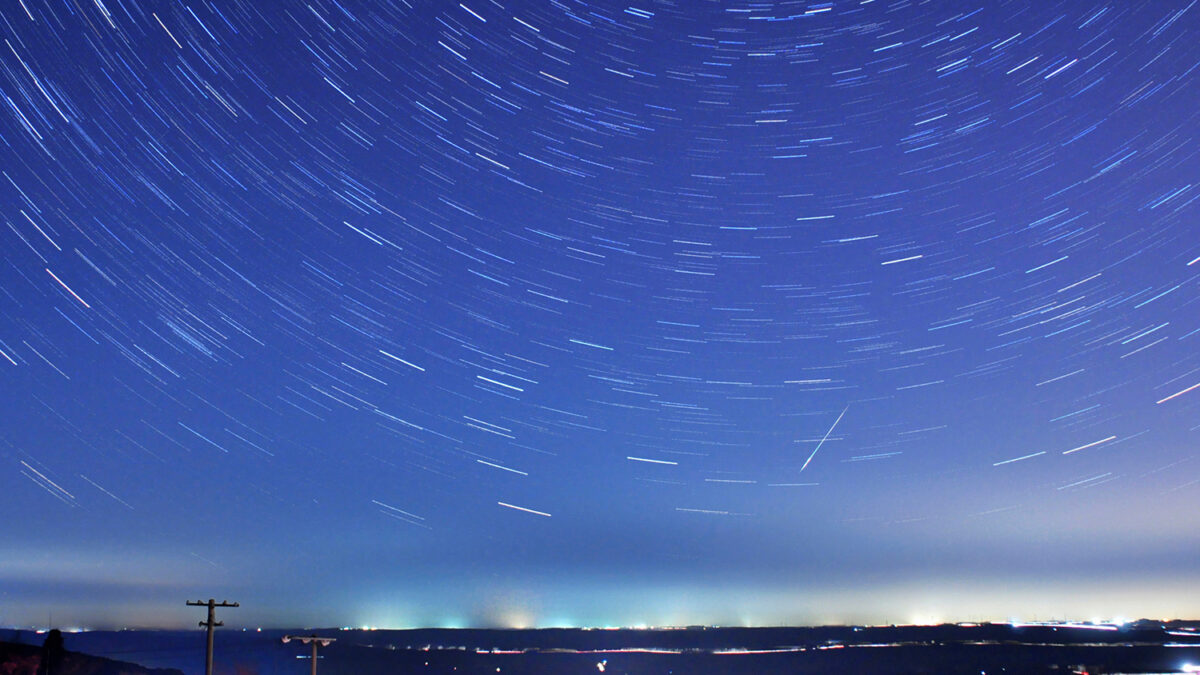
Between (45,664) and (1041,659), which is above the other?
(45,664)

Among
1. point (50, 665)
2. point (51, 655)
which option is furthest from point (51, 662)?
point (50, 665)

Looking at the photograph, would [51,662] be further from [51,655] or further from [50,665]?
[50,665]

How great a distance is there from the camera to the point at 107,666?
5666 cm

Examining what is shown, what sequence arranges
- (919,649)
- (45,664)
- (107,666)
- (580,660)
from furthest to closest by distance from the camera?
(919,649) → (580,660) → (107,666) → (45,664)

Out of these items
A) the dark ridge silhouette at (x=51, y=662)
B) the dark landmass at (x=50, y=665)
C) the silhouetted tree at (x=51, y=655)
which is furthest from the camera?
the dark landmass at (x=50, y=665)

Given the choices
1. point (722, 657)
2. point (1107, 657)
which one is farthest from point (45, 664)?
point (1107, 657)

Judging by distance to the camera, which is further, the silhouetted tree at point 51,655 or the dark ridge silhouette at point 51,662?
the dark ridge silhouette at point 51,662

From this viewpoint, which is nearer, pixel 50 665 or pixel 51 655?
pixel 50 665

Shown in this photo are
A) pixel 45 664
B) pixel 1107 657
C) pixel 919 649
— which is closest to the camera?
pixel 45 664

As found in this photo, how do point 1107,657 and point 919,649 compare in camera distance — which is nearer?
point 1107,657

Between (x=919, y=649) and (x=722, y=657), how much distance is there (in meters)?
37.8

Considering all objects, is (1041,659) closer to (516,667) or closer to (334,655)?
(516,667)

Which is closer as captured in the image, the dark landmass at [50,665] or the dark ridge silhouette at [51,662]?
the dark ridge silhouette at [51,662]

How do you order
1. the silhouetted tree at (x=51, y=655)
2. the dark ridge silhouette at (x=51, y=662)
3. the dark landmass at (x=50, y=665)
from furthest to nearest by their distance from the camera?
the dark landmass at (x=50, y=665) → the dark ridge silhouette at (x=51, y=662) → the silhouetted tree at (x=51, y=655)
